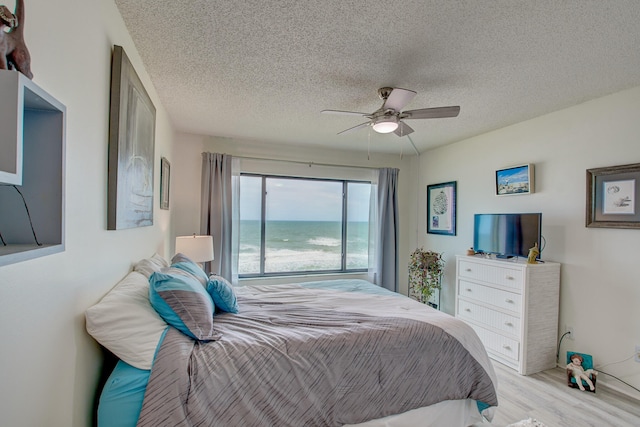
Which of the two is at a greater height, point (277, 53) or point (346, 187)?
point (277, 53)

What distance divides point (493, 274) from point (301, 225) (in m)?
2.72

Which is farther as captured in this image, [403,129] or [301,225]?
[301,225]

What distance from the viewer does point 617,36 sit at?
1.75 m

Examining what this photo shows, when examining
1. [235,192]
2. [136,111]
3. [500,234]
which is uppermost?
[136,111]

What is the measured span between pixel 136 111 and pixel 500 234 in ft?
11.8

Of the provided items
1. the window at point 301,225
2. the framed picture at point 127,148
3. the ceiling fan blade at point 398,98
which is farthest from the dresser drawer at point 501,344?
the framed picture at point 127,148

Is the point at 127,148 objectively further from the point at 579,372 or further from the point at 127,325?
the point at 579,372

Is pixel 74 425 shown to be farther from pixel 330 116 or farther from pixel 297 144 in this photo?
pixel 297 144

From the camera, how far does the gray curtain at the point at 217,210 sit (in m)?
3.93

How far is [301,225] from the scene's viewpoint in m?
4.74

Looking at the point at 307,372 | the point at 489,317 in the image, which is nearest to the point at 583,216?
the point at 489,317

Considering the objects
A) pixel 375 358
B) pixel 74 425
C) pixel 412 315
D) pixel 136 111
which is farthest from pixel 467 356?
pixel 136 111

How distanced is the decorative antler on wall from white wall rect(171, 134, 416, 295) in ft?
10.8

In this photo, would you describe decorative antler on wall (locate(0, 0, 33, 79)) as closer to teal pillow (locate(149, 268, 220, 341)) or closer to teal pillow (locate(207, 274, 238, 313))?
teal pillow (locate(149, 268, 220, 341))
